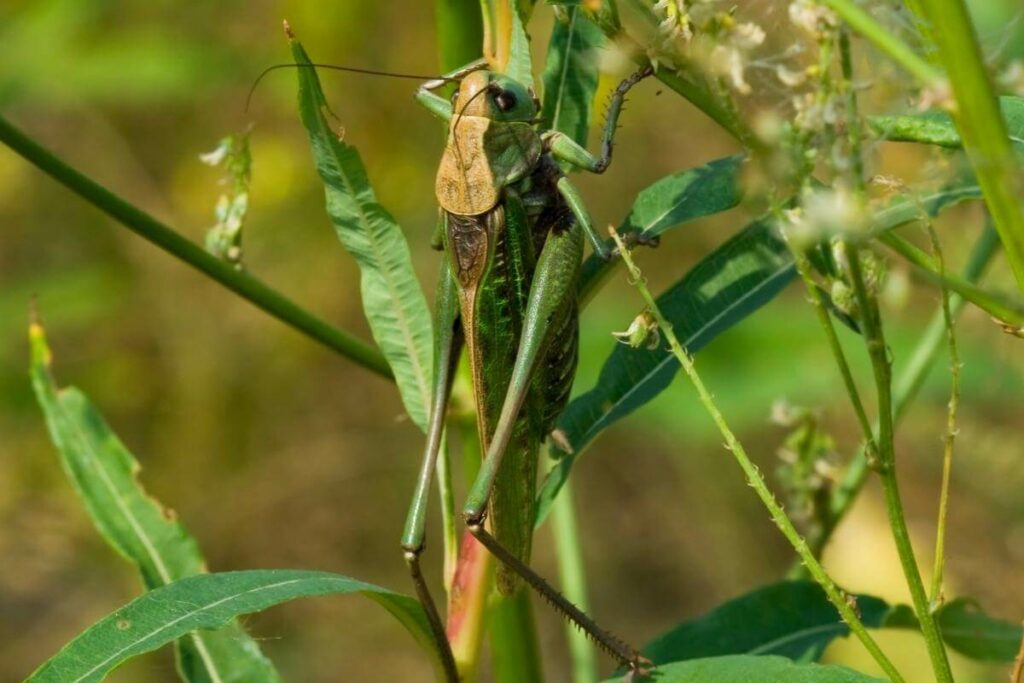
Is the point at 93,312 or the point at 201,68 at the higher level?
the point at 201,68

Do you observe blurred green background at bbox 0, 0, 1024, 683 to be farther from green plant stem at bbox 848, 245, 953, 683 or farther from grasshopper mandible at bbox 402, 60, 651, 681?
green plant stem at bbox 848, 245, 953, 683

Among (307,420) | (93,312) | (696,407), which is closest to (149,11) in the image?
(93,312)

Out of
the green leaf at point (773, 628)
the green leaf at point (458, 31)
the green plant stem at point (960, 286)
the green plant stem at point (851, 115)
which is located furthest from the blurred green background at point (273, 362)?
the green plant stem at point (851, 115)

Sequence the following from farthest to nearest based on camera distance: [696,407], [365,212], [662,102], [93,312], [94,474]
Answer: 1. [662,102]
2. [93,312]
3. [696,407]
4. [94,474]
5. [365,212]

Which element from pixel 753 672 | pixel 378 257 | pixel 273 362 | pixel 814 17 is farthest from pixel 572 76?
pixel 273 362

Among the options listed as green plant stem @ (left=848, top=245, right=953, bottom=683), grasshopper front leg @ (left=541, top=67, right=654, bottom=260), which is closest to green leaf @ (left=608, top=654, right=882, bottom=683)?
green plant stem @ (left=848, top=245, right=953, bottom=683)

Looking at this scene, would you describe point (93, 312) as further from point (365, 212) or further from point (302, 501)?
point (365, 212)
